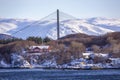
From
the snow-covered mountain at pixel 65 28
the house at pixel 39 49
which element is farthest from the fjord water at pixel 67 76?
the snow-covered mountain at pixel 65 28

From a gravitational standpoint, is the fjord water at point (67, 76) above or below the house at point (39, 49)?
below

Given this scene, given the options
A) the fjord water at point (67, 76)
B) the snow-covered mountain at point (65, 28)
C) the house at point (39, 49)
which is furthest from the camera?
the snow-covered mountain at point (65, 28)

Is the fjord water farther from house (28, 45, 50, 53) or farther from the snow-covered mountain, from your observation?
the snow-covered mountain

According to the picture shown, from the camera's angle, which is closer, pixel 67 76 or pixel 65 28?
pixel 67 76

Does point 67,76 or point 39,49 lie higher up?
point 39,49

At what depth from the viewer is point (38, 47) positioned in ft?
252

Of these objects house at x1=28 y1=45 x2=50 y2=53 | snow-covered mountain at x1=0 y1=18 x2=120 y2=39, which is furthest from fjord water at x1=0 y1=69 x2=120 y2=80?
snow-covered mountain at x1=0 y1=18 x2=120 y2=39

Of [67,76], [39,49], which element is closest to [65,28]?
[39,49]

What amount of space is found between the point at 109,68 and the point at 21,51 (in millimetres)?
18693

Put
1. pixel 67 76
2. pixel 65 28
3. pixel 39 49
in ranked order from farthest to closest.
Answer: pixel 65 28 → pixel 39 49 → pixel 67 76

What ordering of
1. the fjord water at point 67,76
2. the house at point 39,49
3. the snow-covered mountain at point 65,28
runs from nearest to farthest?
1. the fjord water at point 67,76
2. the house at point 39,49
3. the snow-covered mountain at point 65,28

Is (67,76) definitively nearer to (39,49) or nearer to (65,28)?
(39,49)

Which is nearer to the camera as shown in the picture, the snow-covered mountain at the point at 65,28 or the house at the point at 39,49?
the house at the point at 39,49

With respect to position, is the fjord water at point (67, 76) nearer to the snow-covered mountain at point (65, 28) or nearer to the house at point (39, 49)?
the house at point (39, 49)
